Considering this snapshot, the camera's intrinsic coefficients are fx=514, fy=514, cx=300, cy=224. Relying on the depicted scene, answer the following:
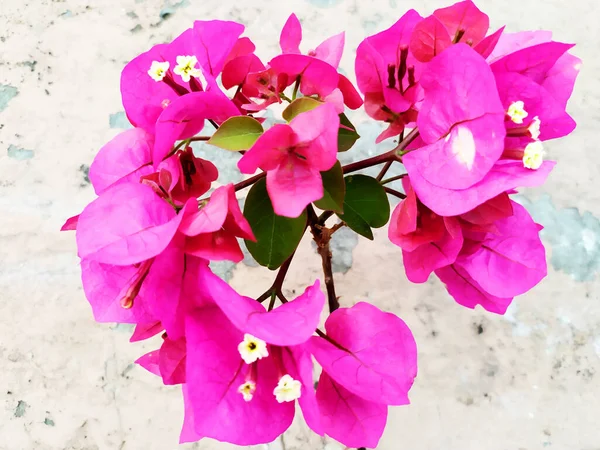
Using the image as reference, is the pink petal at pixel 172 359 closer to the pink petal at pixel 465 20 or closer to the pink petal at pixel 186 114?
the pink petal at pixel 186 114

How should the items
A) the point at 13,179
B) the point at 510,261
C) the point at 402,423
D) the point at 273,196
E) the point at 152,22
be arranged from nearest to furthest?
1. the point at 273,196
2. the point at 510,261
3. the point at 402,423
4. the point at 13,179
5. the point at 152,22

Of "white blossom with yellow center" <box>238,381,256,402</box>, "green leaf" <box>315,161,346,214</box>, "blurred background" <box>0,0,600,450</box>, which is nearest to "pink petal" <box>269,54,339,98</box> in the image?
"green leaf" <box>315,161,346,214</box>

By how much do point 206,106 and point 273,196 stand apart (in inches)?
5.5

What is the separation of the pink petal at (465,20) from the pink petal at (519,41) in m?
0.03

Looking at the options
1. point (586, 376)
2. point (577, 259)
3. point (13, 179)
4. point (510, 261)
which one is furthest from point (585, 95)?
point (13, 179)

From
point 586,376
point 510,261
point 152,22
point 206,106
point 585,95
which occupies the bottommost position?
point 586,376

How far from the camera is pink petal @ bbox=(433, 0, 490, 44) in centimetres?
54

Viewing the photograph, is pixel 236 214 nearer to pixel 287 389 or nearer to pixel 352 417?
pixel 287 389

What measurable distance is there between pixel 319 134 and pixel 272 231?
0.52ft

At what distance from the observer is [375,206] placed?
0.61m

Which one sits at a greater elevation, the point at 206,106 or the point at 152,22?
the point at 206,106

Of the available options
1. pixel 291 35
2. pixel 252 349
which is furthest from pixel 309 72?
pixel 252 349

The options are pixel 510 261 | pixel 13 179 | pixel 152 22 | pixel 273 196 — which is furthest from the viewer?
pixel 152 22

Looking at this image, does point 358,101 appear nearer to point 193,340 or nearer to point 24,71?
point 193,340
